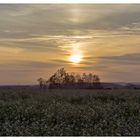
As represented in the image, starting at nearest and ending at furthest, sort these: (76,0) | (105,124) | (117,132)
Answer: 1. (76,0)
2. (117,132)
3. (105,124)

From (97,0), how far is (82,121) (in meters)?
4.31

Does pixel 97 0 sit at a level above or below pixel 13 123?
above

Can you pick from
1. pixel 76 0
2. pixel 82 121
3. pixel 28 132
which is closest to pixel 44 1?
pixel 76 0

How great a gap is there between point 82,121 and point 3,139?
14.1 feet

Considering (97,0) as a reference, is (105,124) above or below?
below

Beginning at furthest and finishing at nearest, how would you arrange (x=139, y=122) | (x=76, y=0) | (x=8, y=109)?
(x=8, y=109) → (x=139, y=122) → (x=76, y=0)

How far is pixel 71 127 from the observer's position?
14.8 metres

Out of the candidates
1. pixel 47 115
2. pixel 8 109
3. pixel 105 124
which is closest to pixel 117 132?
pixel 105 124

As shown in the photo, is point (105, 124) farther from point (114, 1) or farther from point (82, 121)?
point (114, 1)

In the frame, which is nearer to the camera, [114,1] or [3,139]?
[3,139]

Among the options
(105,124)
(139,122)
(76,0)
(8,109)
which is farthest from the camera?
(8,109)

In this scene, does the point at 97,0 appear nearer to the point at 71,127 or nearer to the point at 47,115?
the point at 71,127

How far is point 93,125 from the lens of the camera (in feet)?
50.5

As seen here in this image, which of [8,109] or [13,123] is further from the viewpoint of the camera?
[8,109]
